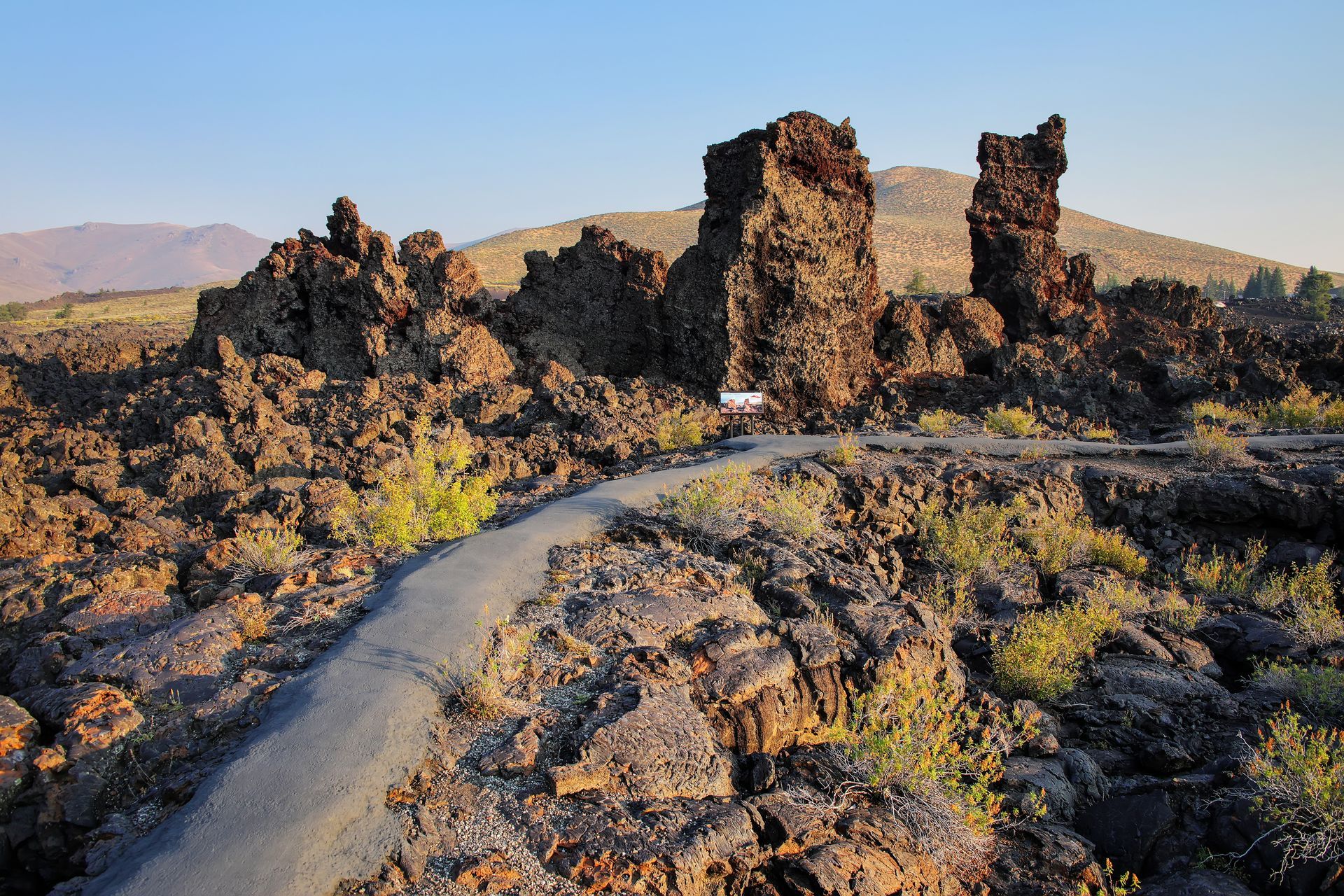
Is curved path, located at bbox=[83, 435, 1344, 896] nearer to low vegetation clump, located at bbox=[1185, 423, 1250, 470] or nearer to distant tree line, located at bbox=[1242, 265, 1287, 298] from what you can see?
low vegetation clump, located at bbox=[1185, 423, 1250, 470]

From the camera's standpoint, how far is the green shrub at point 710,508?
7984 mm

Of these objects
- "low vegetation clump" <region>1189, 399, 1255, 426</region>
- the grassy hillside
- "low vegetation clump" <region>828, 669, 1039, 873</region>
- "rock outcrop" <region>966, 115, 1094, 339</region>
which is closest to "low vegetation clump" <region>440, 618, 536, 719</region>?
"low vegetation clump" <region>828, 669, 1039, 873</region>

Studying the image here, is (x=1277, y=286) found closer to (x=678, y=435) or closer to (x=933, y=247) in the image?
(x=933, y=247)

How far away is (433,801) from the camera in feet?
13.4

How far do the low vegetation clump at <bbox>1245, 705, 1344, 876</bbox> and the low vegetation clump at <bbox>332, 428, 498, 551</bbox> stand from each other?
6.74 meters

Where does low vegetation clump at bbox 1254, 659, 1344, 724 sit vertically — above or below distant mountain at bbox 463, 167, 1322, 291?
below

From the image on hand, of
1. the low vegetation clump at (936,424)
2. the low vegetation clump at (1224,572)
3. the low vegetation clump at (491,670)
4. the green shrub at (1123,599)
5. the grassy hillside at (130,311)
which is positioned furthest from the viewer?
the grassy hillside at (130,311)

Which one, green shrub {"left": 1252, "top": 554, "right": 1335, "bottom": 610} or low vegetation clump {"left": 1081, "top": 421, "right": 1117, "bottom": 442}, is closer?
green shrub {"left": 1252, "top": 554, "right": 1335, "bottom": 610}

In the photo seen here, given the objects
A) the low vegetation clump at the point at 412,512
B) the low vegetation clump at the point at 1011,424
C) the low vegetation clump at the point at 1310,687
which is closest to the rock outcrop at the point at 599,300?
the low vegetation clump at the point at 1011,424

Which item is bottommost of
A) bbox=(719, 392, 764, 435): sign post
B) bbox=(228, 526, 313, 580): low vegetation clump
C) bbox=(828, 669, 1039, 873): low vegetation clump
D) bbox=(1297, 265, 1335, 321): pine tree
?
bbox=(828, 669, 1039, 873): low vegetation clump

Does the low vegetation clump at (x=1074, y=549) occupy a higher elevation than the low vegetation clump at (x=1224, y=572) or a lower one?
higher

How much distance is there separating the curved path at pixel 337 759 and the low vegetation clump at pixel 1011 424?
33.1 feet

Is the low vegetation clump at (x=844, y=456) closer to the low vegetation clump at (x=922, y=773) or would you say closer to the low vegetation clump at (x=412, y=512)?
the low vegetation clump at (x=412, y=512)

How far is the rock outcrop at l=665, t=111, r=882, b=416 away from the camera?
52.4ft
